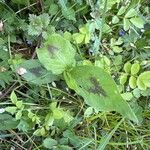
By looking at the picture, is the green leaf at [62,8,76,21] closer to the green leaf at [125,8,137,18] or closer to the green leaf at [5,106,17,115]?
the green leaf at [125,8,137,18]

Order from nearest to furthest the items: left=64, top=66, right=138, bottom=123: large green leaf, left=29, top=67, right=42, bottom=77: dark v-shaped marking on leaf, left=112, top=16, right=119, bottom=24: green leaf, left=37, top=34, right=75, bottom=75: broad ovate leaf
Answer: left=64, top=66, right=138, bottom=123: large green leaf → left=37, top=34, right=75, bottom=75: broad ovate leaf → left=29, top=67, right=42, bottom=77: dark v-shaped marking on leaf → left=112, top=16, right=119, bottom=24: green leaf

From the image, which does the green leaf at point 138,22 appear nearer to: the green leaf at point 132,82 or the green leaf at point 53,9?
the green leaf at point 132,82

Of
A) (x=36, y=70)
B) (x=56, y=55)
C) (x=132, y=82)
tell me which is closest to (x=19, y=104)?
(x=36, y=70)

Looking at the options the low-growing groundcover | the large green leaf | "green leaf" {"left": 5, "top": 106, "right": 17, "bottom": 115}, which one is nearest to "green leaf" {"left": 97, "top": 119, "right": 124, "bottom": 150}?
the low-growing groundcover

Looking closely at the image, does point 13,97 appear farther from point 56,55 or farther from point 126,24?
point 126,24

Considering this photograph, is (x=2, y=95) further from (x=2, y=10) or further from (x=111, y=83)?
(x=111, y=83)
